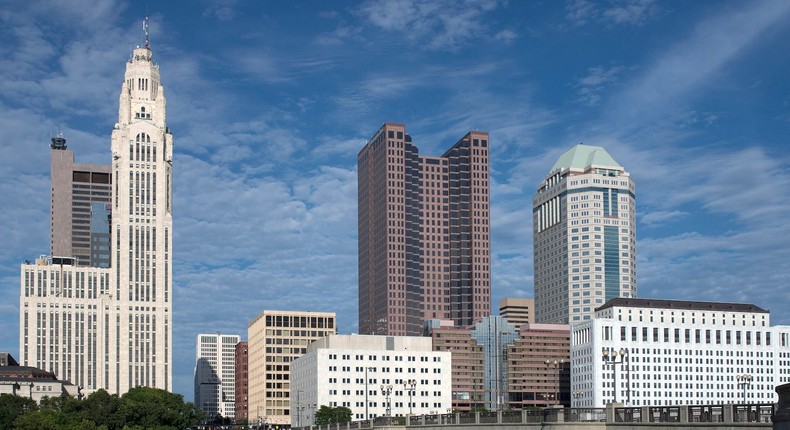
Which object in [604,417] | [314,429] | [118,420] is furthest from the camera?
[118,420]

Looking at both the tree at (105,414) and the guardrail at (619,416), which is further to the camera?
the tree at (105,414)

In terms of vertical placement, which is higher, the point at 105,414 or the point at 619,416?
the point at 619,416

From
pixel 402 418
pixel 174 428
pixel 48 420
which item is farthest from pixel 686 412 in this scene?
pixel 174 428

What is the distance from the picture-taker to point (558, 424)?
239ft

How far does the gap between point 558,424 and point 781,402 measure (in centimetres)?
3350

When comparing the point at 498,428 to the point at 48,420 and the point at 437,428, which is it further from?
the point at 48,420

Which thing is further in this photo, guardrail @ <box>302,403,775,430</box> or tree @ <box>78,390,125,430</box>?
tree @ <box>78,390,125,430</box>

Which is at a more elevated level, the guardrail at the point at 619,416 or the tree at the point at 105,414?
the guardrail at the point at 619,416

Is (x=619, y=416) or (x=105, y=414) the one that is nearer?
(x=619, y=416)

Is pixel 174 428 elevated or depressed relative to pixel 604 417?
depressed

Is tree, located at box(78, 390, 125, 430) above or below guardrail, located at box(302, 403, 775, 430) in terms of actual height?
below

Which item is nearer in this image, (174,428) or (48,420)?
(48,420)

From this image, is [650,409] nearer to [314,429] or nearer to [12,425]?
[314,429]

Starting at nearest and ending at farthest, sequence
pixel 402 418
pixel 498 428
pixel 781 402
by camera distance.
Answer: pixel 781 402, pixel 498 428, pixel 402 418
